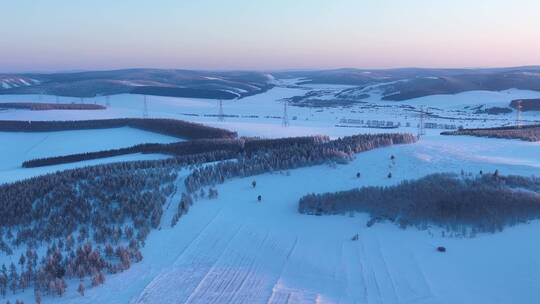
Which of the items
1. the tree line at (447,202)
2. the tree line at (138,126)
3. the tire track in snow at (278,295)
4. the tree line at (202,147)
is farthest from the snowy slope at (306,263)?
the tree line at (138,126)

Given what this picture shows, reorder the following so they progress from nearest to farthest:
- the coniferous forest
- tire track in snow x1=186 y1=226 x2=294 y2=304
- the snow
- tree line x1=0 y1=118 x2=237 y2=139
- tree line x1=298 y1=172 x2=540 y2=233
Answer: tire track in snow x1=186 y1=226 x2=294 y2=304, the coniferous forest, tree line x1=298 y1=172 x2=540 y2=233, tree line x1=0 y1=118 x2=237 y2=139, the snow

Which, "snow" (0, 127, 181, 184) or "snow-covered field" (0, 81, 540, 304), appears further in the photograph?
"snow" (0, 127, 181, 184)

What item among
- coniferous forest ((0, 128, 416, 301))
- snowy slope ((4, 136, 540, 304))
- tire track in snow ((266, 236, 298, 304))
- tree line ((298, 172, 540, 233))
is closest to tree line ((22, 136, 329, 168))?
coniferous forest ((0, 128, 416, 301))

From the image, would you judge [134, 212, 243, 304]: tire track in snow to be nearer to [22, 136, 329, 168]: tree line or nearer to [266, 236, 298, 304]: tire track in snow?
[266, 236, 298, 304]: tire track in snow

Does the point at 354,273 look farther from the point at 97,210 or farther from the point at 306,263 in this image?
the point at 97,210

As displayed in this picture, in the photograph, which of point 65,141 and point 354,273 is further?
point 65,141

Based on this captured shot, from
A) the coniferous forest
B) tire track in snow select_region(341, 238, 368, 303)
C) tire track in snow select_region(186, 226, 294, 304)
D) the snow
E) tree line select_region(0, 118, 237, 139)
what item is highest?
the coniferous forest

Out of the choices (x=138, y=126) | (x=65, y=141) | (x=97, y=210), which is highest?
(x=97, y=210)

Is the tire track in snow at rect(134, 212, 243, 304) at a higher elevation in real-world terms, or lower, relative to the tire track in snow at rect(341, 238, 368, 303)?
higher

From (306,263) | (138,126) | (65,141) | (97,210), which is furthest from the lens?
(138,126)

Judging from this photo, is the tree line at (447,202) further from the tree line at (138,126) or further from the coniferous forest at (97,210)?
the tree line at (138,126)

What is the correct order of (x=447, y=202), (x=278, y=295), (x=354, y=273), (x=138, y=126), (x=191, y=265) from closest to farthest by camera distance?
(x=278, y=295)
(x=354, y=273)
(x=191, y=265)
(x=447, y=202)
(x=138, y=126)

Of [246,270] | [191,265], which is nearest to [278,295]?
[246,270]
